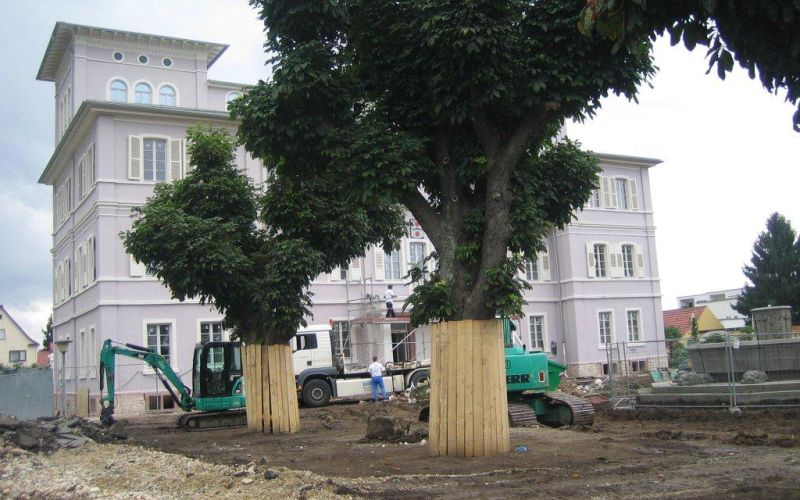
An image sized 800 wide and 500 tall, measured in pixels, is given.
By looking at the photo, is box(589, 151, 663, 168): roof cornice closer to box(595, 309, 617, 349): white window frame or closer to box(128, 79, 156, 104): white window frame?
box(595, 309, 617, 349): white window frame

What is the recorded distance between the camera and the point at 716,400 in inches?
733

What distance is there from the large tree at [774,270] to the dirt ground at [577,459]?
39.3 meters

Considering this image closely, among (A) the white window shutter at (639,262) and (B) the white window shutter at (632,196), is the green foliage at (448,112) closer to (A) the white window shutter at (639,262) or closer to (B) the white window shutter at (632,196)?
(A) the white window shutter at (639,262)

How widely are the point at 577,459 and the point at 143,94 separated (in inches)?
1168

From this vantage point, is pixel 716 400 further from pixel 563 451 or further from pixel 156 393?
pixel 156 393

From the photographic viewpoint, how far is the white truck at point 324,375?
27328 millimetres

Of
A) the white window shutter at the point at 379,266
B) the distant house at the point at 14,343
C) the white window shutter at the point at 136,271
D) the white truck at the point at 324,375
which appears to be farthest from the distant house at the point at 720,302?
the distant house at the point at 14,343

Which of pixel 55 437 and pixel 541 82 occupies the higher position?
pixel 541 82

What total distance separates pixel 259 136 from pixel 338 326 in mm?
24565

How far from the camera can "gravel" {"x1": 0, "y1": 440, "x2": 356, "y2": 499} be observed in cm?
971

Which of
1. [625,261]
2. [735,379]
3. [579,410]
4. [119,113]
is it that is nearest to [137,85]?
[119,113]

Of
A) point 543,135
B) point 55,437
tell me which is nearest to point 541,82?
point 543,135

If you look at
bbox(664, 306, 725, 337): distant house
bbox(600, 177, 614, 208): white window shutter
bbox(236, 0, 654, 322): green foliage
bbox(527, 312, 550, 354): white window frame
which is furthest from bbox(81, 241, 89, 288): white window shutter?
bbox(664, 306, 725, 337): distant house

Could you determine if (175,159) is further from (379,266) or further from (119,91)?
(379,266)
